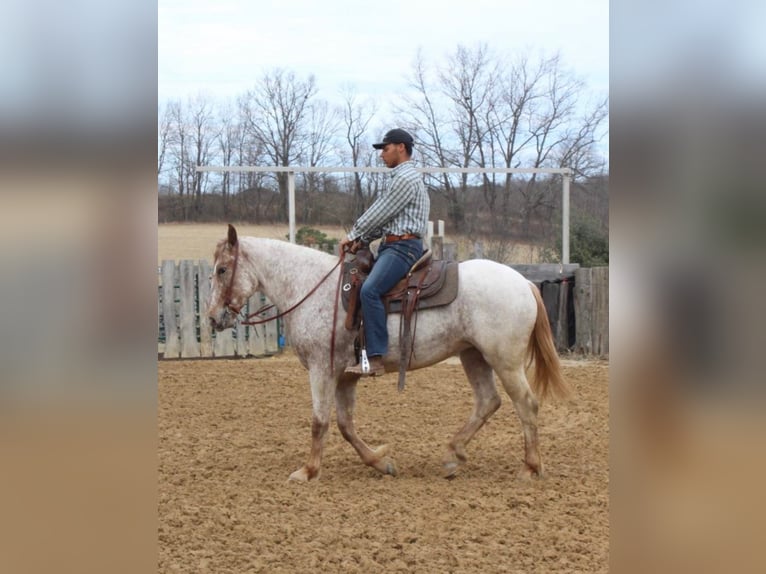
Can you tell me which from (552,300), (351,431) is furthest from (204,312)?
(351,431)

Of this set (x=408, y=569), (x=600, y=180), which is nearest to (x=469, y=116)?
(x=600, y=180)

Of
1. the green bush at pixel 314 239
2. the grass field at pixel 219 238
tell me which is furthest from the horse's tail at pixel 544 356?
the grass field at pixel 219 238

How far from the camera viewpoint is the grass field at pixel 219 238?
1631cm

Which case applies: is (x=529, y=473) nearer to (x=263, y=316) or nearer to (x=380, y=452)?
(x=380, y=452)

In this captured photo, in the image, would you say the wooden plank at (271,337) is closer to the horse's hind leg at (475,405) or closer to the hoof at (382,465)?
the horse's hind leg at (475,405)

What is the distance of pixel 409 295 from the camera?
5.55m

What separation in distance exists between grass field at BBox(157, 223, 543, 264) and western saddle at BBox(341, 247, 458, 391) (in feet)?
33.3

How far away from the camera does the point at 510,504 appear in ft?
16.2

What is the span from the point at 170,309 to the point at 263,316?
136 centimetres

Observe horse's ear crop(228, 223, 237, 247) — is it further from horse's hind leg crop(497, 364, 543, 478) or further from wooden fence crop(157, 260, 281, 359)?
wooden fence crop(157, 260, 281, 359)
